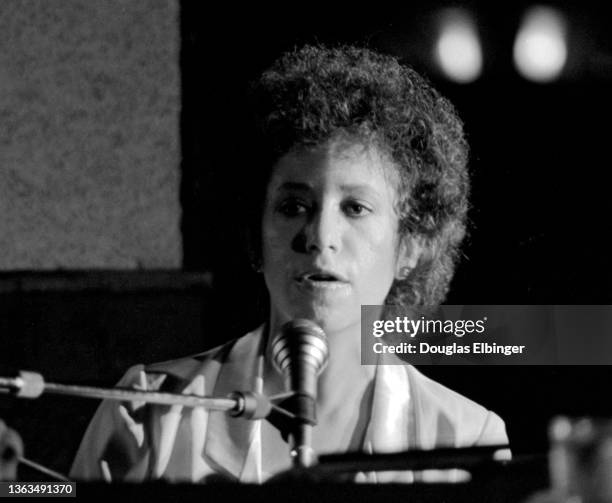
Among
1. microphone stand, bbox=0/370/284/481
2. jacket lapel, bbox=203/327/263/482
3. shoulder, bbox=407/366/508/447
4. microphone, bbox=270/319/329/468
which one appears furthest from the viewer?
shoulder, bbox=407/366/508/447

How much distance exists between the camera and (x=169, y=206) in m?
1.92

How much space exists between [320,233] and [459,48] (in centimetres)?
49

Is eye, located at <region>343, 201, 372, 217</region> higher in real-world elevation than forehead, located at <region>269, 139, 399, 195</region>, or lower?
lower

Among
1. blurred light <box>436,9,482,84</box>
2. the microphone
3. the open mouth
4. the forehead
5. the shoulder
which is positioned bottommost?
the microphone

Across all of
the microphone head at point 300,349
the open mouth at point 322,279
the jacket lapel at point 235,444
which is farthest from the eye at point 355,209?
the microphone head at point 300,349

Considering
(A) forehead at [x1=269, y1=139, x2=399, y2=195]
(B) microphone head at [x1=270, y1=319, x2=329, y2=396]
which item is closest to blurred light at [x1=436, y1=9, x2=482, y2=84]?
(A) forehead at [x1=269, y1=139, x2=399, y2=195]

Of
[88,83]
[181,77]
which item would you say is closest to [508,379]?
[181,77]

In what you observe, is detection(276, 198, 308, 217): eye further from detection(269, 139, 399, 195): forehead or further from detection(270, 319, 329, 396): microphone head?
detection(270, 319, 329, 396): microphone head

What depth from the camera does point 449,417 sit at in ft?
5.82

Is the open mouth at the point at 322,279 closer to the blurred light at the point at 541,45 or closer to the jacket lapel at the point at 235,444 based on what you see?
the jacket lapel at the point at 235,444

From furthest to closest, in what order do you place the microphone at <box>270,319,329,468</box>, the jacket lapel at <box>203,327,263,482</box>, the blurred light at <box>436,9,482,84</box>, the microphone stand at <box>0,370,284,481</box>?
the blurred light at <box>436,9,482,84</box> < the jacket lapel at <box>203,327,263,482</box> < the microphone at <box>270,319,329,468</box> < the microphone stand at <box>0,370,284,481</box>

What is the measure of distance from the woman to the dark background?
41 mm

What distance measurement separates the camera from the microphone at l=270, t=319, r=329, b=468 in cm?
106

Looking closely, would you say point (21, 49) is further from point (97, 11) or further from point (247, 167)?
point (247, 167)
